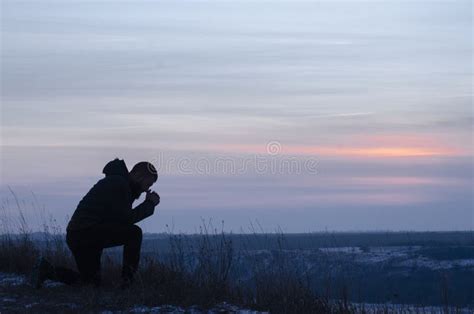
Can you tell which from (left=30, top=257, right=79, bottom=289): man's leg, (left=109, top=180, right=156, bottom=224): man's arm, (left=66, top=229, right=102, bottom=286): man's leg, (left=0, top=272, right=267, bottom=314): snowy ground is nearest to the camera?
(left=0, top=272, right=267, bottom=314): snowy ground

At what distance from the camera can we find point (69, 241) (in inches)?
452

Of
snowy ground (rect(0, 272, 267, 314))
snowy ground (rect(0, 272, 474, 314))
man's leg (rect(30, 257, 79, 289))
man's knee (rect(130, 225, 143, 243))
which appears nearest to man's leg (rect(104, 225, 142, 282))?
man's knee (rect(130, 225, 143, 243))

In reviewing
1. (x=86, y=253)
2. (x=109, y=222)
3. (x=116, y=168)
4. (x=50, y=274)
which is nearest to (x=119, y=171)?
(x=116, y=168)

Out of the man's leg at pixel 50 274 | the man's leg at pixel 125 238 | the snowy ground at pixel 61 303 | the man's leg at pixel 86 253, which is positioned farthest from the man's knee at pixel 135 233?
the man's leg at pixel 50 274

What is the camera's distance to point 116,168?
37.6 ft

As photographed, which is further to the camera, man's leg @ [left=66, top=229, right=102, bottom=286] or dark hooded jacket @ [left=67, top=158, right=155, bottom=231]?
man's leg @ [left=66, top=229, right=102, bottom=286]

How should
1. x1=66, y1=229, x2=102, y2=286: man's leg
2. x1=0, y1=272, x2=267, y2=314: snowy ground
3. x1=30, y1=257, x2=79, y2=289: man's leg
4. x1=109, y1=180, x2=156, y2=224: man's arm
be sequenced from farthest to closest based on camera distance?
1. x1=30, y1=257, x2=79, y2=289: man's leg
2. x1=66, y1=229, x2=102, y2=286: man's leg
3. x1=109, y1=180, x2=156, y2=224: man's arm
4. x1=0, y1=272, x2=267, y2=314: snowy ground

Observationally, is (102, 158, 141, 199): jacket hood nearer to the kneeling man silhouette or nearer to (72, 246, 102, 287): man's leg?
the kneeling man silhouette

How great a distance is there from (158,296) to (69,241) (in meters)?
1.57

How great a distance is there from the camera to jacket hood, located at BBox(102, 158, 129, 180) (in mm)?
11438

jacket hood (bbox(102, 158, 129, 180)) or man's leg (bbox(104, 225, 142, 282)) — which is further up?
jacket hood (bbox(102, 158, 129, 180))

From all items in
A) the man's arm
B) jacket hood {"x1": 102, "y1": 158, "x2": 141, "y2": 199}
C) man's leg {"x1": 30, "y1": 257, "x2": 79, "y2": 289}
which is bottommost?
man's leg {"x1": 30, "y1": 257, "x2": 79, "y2": 289}

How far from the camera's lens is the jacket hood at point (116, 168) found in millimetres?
11438

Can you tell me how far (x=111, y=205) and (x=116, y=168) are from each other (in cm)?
52
